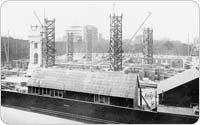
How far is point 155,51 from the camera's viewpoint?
17844mm

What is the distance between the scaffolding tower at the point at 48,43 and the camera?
8.77 metres

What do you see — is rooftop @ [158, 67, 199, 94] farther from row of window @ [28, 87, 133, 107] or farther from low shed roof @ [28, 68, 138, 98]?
row of window @ [28, 87, 133, 107]

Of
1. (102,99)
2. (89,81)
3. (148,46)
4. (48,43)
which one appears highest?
(148,46)

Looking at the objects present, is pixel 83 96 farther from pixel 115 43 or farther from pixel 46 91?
pixel 115 43

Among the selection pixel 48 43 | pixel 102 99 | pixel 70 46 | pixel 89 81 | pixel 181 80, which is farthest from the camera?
pixel 70 46

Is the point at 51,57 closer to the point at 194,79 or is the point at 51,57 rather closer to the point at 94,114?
the point at 94,114

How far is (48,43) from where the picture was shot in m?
9.09

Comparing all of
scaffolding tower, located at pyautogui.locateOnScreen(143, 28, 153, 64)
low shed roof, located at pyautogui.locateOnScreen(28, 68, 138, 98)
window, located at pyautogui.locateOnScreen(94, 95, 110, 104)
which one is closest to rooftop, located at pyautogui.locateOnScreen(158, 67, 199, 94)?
low shed roof, located at pyautogui.locateOnScreen(28, 68, 138, 98)

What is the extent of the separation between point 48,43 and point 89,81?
491 cm

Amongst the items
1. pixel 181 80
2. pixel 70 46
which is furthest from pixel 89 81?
pixel 70 46

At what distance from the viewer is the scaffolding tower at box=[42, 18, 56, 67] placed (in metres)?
8.77

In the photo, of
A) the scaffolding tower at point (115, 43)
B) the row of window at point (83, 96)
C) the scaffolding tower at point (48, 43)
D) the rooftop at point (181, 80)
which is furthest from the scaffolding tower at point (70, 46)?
the rooftop at point (181, 80)

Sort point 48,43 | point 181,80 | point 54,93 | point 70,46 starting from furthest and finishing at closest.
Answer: point 70,46 < point 48,43 < point 54,93 < point 181,80

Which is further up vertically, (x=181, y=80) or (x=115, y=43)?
(x=115, y=43)
